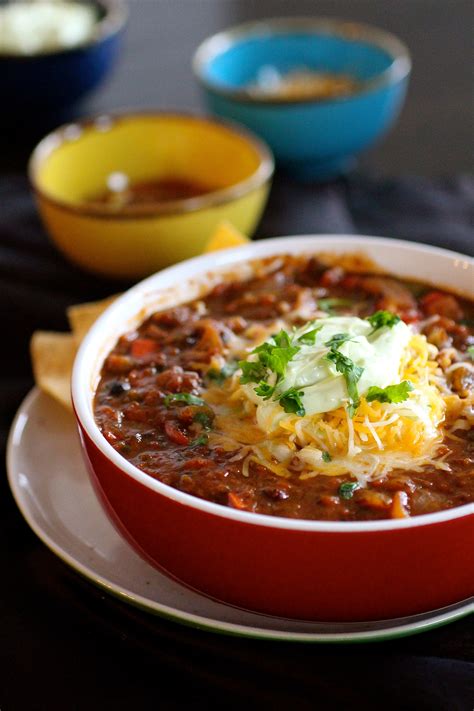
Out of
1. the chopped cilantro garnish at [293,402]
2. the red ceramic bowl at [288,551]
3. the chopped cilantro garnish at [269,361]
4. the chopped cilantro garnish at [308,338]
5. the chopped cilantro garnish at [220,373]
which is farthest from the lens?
the chopped cilantro garnish at [220,373]

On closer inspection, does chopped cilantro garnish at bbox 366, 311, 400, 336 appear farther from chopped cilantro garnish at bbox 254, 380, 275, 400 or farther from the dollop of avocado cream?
chopped cilantro garnish at bbox 254, 380, 275, 400

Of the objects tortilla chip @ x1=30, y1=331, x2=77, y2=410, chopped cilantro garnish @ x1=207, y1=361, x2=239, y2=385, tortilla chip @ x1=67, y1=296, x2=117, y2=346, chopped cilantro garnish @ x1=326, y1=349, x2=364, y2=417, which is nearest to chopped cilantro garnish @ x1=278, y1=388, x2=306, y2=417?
chopped cilantro garnish @ x1=326, y1=349, x2=364, y2=417

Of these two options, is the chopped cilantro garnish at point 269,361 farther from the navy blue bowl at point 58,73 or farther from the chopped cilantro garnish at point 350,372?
the navy blue bowl at point 58,73

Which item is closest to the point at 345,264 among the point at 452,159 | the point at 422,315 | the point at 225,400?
the point at 422,315

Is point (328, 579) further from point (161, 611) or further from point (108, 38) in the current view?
point (108, 38)

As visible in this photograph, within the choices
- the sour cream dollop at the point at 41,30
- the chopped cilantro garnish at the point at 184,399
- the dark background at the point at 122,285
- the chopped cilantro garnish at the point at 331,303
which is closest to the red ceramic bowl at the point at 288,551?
the dark background at the point at 122,285

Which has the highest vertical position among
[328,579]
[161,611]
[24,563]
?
[328,579]
